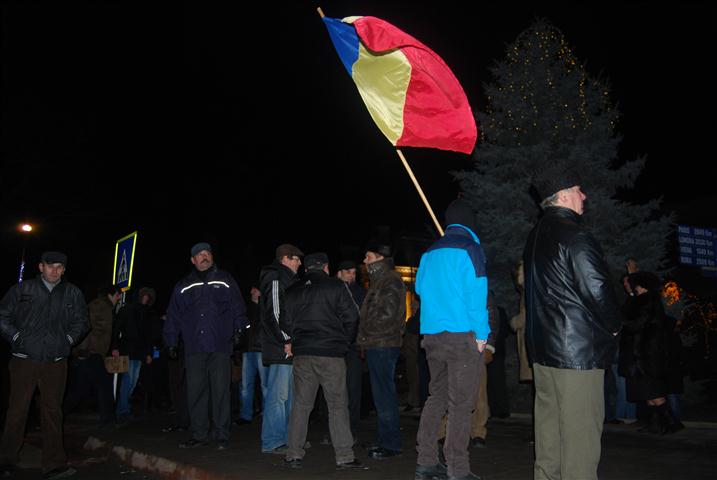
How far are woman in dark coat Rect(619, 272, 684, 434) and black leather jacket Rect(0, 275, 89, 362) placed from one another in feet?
23.0

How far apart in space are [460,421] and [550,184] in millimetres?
2134

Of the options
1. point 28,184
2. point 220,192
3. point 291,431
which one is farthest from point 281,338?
point 28,184

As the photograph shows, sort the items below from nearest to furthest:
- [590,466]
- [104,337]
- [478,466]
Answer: [590,466], [478,466], [104,337]

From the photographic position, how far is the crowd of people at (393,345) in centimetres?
443

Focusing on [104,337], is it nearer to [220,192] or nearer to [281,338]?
[281,338]

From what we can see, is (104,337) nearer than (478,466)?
No

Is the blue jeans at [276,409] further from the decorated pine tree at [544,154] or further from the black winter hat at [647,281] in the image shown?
the decorated pine tree at [544,154]

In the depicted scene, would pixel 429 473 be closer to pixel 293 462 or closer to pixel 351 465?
pixel 351 465

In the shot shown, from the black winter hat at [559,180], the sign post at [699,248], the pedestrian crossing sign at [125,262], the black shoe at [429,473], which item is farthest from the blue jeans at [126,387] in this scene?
the sign post at [699,248]

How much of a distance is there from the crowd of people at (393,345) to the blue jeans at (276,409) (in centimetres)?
2

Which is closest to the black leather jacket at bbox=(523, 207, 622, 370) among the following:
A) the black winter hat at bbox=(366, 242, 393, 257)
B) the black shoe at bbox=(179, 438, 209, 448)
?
the black winter hat at bbox=(366, 242, 393, 257)

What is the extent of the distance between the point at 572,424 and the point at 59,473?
5.41m

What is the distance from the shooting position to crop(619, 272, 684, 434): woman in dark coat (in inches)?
357

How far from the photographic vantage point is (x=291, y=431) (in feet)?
22.1
